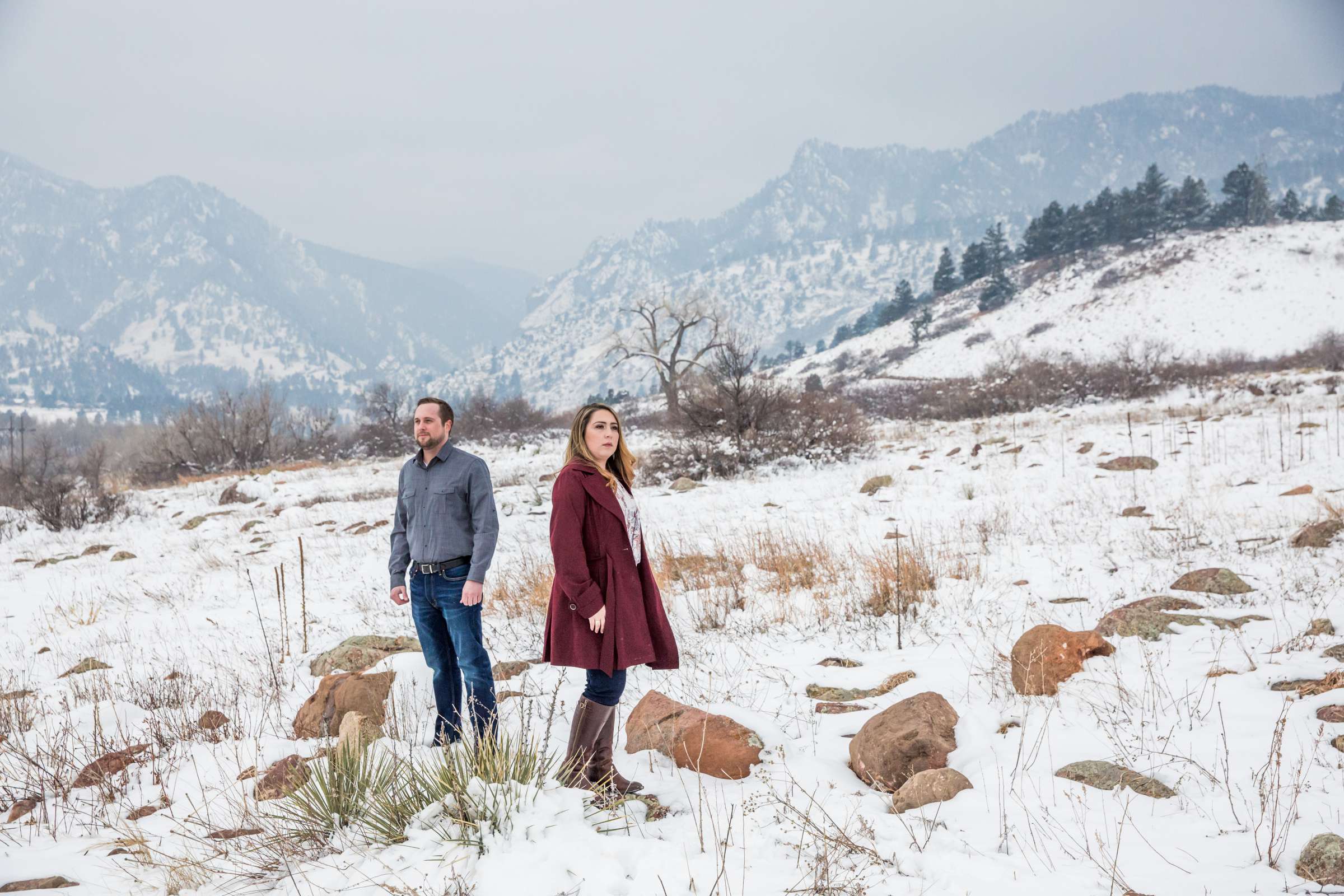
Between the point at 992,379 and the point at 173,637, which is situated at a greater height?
the point at 992,379

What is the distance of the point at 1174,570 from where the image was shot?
5.79 meters

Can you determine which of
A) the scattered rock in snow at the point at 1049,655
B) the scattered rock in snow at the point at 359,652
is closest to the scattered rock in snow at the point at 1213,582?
the scattered rock in snow at the point at 1049,655

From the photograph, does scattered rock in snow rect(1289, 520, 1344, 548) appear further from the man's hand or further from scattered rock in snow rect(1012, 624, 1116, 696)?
the man's hand

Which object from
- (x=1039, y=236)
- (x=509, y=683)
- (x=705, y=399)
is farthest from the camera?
(x=1039, y=236)

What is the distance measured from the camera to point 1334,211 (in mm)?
68812

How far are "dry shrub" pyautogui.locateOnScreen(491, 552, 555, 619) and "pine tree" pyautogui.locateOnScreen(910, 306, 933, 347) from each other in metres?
61.8

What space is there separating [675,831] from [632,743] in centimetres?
87

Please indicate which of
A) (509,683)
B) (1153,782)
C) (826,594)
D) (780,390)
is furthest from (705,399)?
(1153,782)

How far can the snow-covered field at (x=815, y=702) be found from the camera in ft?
8.07

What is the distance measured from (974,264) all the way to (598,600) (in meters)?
91.7

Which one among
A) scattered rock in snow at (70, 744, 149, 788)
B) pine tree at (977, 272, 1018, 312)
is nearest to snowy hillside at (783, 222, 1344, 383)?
pine tree at (977, 272, 1018, 312)

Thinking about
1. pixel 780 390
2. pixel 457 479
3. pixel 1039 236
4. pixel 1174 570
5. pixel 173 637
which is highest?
pixel 1039 236

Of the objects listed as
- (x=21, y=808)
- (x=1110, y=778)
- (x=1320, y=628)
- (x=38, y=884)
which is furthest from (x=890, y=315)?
(x=38, y=884)

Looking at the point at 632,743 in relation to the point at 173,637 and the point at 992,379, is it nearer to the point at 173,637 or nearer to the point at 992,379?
the point at 173,637
